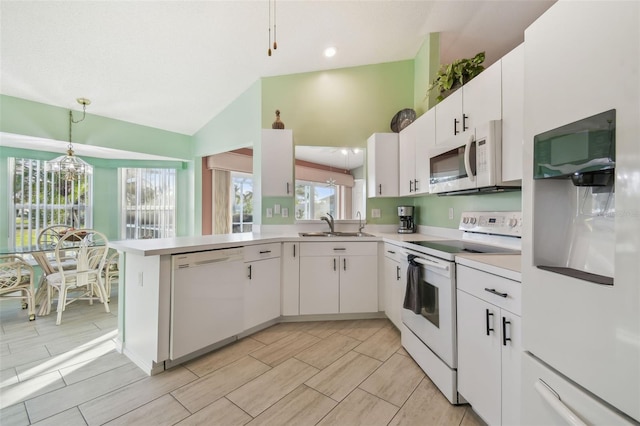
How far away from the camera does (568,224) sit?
86 centimetres

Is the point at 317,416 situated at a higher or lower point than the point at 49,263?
lower

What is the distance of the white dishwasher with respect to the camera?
1.88 m

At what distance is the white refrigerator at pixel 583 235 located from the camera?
606 mm

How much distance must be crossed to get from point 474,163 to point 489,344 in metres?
1.16

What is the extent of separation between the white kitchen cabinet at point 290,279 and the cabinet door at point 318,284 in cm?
5

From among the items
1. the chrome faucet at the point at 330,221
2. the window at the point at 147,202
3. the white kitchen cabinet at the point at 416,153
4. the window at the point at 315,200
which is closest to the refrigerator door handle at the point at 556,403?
the white kitchen cabinet at the point at 416,153

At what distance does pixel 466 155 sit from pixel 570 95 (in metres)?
1.12

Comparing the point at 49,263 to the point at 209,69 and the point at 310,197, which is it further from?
the point at 310,197

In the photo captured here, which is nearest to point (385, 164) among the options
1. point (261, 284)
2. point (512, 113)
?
point (512, 113)

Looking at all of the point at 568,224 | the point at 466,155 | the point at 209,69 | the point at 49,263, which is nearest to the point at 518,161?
the point at 466,155

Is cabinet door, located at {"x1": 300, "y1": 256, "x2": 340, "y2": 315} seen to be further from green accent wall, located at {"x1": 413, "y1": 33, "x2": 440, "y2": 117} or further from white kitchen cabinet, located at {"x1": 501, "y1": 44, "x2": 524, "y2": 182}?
green accent wall, located at {"x1": 413, "y1": 33, "x2": 440, "y2": 117}

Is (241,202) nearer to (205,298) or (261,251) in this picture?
(261,251)

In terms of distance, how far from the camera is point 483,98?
1.79 metres

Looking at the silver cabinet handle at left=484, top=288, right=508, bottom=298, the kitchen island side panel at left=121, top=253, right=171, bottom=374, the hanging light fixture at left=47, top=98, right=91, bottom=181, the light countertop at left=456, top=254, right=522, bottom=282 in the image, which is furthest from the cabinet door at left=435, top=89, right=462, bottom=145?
the hanging light fixture at left=47, top=98, right=91, bottom=181
